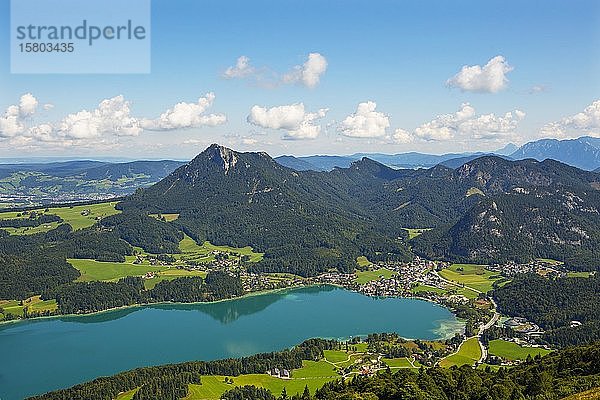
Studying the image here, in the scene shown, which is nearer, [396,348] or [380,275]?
[396,348]

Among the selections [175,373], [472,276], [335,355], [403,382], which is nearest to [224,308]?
[335,355]

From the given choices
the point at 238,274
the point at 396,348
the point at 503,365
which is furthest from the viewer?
the point at 238,274

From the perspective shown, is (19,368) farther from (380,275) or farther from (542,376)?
(380,275)

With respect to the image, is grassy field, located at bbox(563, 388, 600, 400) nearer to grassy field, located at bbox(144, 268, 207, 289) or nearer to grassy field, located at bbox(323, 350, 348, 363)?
grassy field, located at bbox(323, 350, 348, 363)

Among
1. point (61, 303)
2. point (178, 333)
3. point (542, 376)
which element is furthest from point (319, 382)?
point (61, 303)

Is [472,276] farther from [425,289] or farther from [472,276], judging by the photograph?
[425,289]
